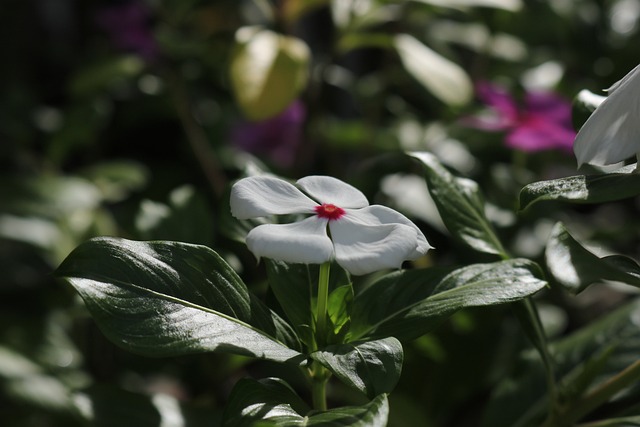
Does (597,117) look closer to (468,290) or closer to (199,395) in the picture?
(468,290)

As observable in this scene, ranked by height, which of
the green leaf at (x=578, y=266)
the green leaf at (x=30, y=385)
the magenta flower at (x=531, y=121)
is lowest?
the green leaf at (x=30, y=385)

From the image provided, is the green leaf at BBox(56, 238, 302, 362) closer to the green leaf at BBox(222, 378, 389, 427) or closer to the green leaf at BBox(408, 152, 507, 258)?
the green leaf at BBox(222, 378, 389, 427)

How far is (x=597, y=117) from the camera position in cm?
53

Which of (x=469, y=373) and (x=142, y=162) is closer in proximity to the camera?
(x=469, y=373)

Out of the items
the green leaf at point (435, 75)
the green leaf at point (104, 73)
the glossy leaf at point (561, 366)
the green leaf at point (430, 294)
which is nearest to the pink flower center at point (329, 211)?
the green leaf at point (430, 294)

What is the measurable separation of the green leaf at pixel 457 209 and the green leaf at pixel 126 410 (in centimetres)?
34

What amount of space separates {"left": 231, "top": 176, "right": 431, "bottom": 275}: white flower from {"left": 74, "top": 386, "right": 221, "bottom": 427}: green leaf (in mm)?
316

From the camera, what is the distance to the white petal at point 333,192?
0.58 metres

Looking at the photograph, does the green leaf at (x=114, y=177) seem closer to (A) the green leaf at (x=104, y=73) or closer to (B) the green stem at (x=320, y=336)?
(A) the green leaf at (x=104, y=73)

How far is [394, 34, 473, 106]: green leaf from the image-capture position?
1224mm

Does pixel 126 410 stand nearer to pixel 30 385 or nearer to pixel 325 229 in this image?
pixel 325 229

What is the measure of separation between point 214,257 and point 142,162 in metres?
1.24

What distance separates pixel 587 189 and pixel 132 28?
4.45 feet

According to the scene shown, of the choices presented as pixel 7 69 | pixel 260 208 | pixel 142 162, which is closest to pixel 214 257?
pixel 260 208
